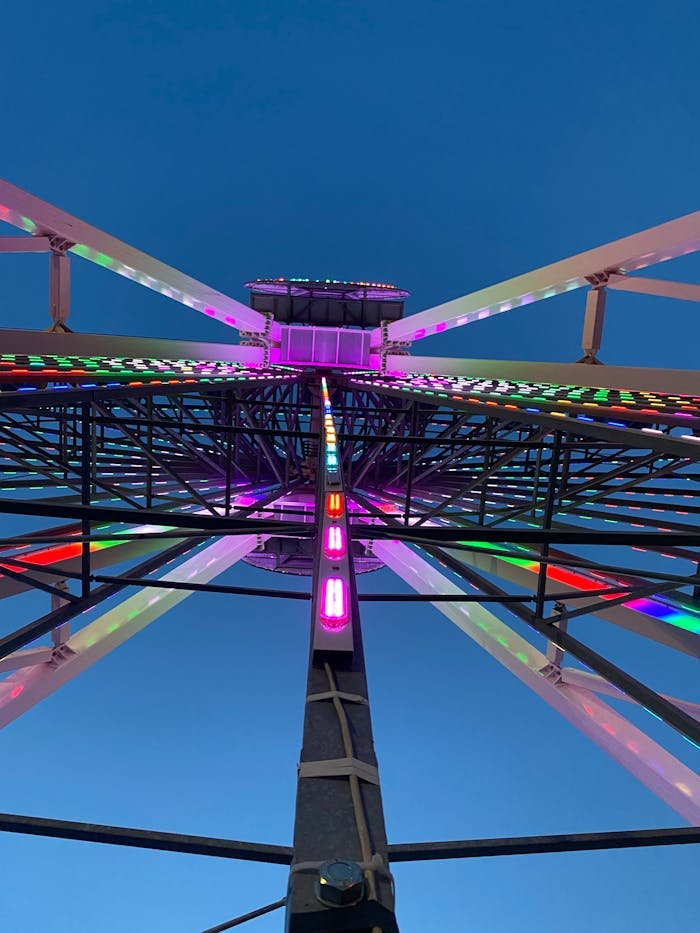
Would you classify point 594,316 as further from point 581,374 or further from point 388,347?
point 388,347

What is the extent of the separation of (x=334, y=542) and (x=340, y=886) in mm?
3313

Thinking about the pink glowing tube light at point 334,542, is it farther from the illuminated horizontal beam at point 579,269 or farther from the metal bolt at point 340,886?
the illuminated horizontal beam at point 579,269

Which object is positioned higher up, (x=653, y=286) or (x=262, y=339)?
(x=653, y=286)

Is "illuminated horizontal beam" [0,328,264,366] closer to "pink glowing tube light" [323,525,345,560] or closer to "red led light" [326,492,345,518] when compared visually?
"red led light" [326,492,345,518]

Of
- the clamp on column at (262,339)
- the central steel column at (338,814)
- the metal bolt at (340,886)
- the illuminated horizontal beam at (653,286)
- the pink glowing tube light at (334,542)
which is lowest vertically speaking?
the central steel column at (338,814)

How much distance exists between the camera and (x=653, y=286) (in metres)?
22.5

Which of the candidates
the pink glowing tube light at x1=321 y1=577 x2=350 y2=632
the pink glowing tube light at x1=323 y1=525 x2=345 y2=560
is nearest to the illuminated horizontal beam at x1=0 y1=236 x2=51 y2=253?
the pink glowing tube light at x1=323 y1=525 x2=345 y2=560

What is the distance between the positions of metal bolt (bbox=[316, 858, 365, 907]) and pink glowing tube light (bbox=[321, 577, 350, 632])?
80.5 inches

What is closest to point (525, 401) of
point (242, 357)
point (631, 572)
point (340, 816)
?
point (631, 572)

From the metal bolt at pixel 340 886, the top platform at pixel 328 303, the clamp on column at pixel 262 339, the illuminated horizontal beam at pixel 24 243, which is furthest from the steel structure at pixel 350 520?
the top platform at pixel 328 303

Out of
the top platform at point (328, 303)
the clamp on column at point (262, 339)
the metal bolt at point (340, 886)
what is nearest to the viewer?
the metal bolt at point (340, 886)

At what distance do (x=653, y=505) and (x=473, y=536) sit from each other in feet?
51.8

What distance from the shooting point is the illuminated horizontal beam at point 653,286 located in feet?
71.3

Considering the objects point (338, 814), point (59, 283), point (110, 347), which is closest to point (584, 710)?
point (338, 814)
